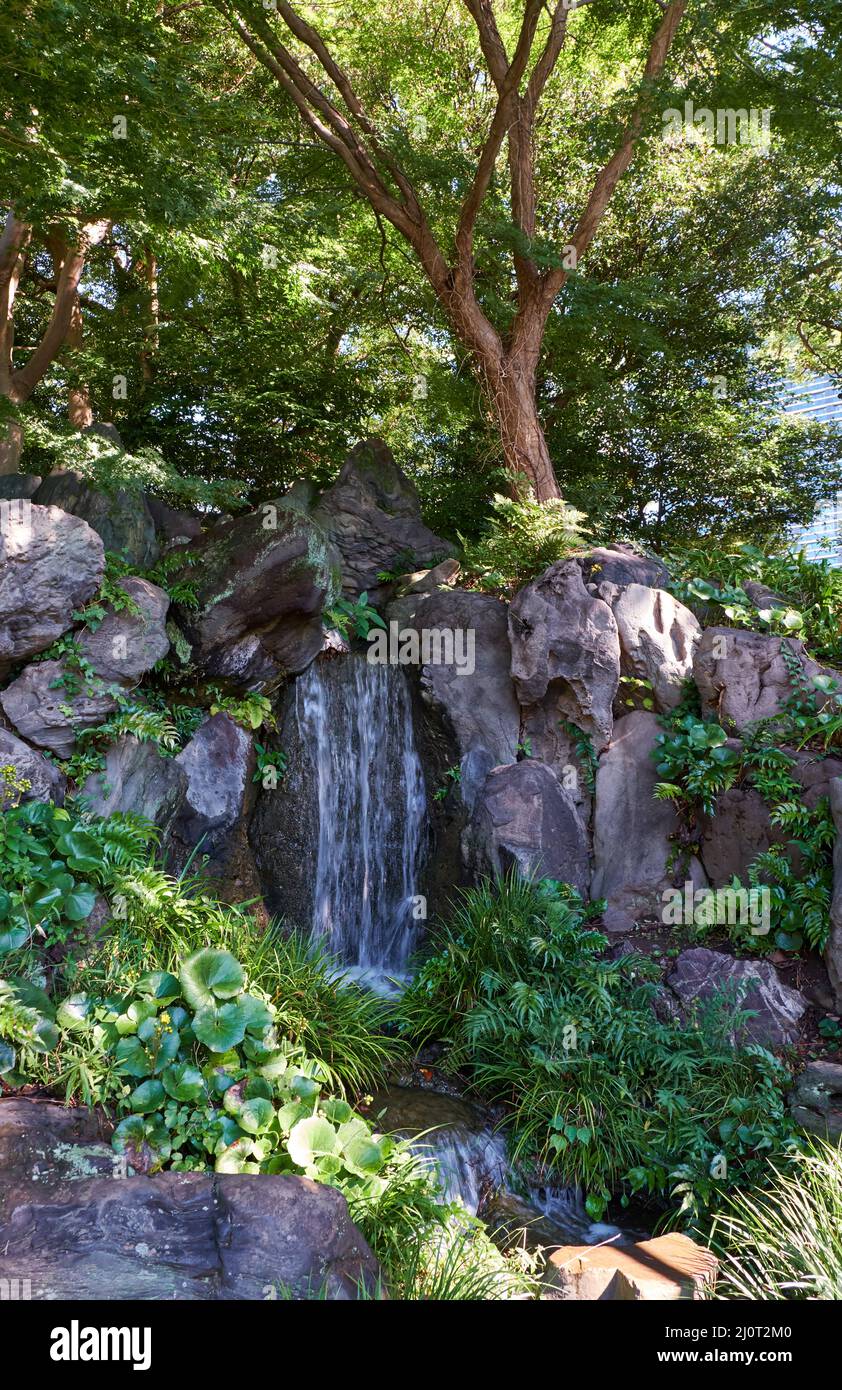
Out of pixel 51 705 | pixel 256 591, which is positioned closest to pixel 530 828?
pixel 256 591

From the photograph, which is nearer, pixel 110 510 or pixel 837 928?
pixel 837 928

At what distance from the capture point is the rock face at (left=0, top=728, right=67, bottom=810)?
229 inches

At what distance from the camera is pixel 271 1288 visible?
3.46 meters

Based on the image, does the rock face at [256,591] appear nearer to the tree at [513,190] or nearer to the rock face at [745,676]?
the tree at [513,190]

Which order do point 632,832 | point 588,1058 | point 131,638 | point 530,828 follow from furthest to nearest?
point 632,832
point 530,828
point 131,638
point 588,1058

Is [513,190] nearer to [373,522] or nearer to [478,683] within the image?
[373,522]

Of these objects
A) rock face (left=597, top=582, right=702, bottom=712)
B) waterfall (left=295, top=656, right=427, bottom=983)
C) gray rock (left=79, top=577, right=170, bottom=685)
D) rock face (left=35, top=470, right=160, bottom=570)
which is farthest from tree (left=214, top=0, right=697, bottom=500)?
gray rock (left=79, top=577, right=170, bottom=685)

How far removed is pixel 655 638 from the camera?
7.50 m

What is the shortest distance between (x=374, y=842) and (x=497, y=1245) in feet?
12.0

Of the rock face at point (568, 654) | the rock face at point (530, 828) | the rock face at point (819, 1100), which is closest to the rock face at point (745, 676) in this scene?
the rock face at point (568, 654)

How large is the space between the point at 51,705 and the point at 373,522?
153 inches

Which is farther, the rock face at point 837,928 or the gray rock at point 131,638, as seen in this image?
the gray rock at point 131,638

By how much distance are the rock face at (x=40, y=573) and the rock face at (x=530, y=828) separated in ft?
11.1

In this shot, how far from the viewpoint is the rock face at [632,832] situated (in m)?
6.84
